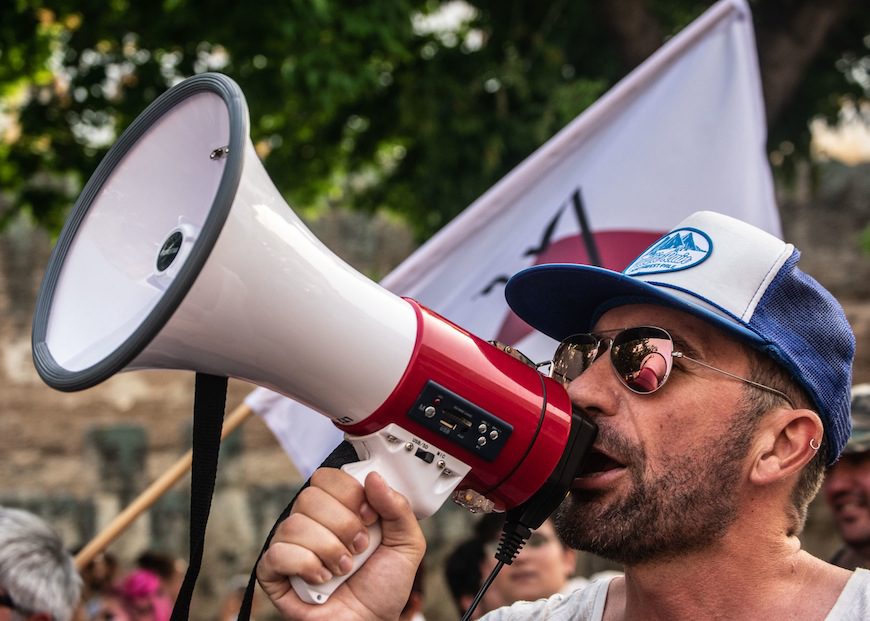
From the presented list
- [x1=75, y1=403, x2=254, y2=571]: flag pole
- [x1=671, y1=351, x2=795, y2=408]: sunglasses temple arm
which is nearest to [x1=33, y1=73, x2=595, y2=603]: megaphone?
[x1=671, y1=351, x2=795, y2=408]: sunglasses temple arm

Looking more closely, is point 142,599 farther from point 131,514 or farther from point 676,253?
point 676,253

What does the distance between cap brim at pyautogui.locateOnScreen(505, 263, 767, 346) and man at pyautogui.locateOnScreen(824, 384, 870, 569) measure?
1.56 m

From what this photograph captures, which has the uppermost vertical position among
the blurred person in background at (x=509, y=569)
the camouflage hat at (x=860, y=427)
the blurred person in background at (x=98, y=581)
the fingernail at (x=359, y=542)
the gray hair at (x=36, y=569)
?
the fingernail at (x=359, y=542)

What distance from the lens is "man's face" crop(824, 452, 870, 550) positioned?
138 inches

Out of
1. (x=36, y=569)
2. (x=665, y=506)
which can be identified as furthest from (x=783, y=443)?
(x=36, y=569)

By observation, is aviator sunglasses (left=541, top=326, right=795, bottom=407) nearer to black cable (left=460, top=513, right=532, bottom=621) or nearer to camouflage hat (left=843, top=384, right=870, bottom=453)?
black cable (left=460, top=513, right=532, bottom=621)

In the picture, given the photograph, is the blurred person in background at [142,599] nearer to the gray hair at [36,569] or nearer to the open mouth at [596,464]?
the gray hair at [36,569]

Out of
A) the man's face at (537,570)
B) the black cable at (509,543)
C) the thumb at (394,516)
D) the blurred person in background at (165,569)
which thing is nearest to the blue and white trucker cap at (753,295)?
the black cable at (509,543)

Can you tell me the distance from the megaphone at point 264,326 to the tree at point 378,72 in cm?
377

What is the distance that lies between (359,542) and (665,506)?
1.73ft

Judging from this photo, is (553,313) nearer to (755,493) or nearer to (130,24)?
(755,493)

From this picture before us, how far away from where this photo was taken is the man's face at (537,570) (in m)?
4.08

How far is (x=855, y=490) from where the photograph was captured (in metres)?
3.58

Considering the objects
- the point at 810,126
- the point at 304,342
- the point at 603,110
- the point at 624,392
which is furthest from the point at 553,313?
the point at 810,126
